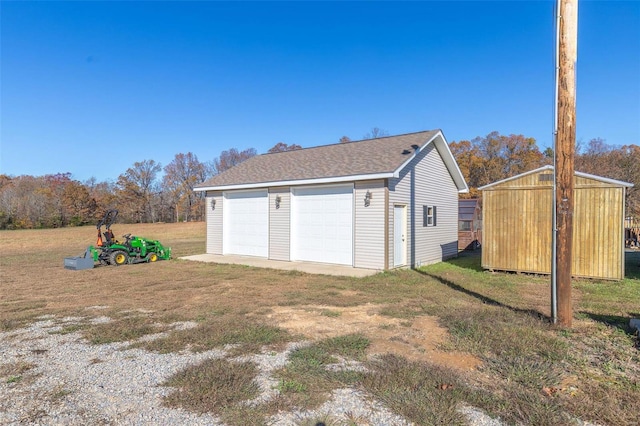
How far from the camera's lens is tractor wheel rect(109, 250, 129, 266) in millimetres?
11734

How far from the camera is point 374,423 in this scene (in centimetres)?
276

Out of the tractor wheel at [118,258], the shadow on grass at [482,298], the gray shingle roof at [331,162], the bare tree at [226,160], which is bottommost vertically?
the shadow on grass at [482,298]

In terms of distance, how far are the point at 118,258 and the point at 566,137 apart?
12.3 metres

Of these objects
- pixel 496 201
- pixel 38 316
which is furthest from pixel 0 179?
pixel 496 201

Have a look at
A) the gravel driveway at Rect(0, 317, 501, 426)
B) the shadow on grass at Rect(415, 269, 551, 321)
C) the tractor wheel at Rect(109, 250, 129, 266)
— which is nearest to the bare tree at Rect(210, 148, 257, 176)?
the tractor wheel at Rect(109, 250, 129, 266)

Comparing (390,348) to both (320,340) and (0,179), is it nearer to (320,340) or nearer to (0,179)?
(320,340)

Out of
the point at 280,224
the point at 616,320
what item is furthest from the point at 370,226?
the point at 616,320

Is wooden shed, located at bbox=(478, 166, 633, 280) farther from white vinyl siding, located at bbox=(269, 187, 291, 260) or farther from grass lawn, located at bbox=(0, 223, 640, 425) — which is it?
white vinyl siding, located at bbox=(269, 187, 291, 260)

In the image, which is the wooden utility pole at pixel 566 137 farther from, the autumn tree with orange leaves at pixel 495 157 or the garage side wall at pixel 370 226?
the autumn tree with orange leaves at pixel 495 157

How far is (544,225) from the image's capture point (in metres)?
9.47

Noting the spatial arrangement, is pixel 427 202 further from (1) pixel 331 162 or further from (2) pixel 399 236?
(1) pixel 331 162

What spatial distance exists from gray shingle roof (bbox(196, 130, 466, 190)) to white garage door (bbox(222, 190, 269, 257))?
61 centimetres

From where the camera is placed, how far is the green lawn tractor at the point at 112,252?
11062mm

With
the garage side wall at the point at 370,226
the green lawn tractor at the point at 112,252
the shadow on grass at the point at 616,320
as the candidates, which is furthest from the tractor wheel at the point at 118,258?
the shadow on grass at the point at 616,320
